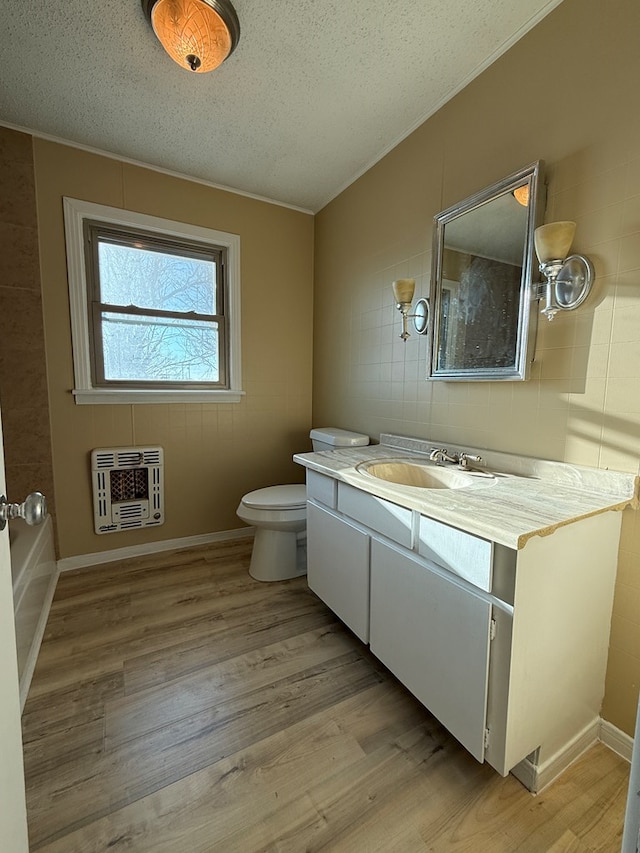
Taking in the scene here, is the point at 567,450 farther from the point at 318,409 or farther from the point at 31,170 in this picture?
the point at 31,170

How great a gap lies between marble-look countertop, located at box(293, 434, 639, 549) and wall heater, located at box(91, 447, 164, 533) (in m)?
1.32

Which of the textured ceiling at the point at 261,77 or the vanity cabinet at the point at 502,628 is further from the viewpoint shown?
the textured ceiling at the point at 261,77

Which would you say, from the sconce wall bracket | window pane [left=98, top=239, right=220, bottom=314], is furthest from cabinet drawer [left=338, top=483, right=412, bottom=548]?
window pane [left=98, top=239, right=220, bottom=314]

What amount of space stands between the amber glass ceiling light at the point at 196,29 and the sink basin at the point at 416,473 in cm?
166

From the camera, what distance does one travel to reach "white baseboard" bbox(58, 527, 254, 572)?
214 cm

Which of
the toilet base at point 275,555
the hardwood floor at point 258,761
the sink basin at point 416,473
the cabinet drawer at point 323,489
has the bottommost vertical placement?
the hardwood floor at point 258,761

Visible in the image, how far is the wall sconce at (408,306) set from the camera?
5.53 ft

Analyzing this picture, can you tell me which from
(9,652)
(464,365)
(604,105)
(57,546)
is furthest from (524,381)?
(57,546)

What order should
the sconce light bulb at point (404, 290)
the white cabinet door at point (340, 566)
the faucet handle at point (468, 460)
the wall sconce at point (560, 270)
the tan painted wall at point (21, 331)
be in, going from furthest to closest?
the tan painted wall at point (21, 331)
the sconce light bulb at point (404, 290)
the faucet handle at point (468, 460)
the white cabinet door at point (340, 566)
the wall sconce at point (560, 270)

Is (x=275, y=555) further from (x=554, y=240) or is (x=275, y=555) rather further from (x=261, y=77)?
(x=261, y=77)

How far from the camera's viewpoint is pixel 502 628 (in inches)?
34.6

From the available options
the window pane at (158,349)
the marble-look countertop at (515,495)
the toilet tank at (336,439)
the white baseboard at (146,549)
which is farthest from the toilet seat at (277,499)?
the window pane at (158,349)

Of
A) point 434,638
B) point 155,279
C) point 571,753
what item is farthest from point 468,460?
point 155,279

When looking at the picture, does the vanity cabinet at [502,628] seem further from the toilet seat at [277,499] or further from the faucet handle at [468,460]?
the toilet seat at [277,499]
